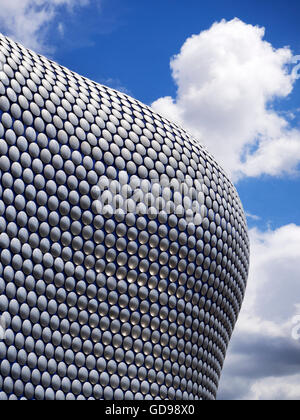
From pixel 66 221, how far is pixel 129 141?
6.62 metres

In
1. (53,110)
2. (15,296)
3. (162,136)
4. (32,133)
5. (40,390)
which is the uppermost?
(162,136)

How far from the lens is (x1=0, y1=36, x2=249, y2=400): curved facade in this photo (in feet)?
81.8

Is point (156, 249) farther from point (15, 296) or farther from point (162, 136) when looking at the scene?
point (15, 296)

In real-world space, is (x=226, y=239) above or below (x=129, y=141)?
below

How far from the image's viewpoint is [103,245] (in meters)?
28.7

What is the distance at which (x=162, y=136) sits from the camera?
112 ft

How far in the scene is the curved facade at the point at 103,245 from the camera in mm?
24922

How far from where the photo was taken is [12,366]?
24109mm
